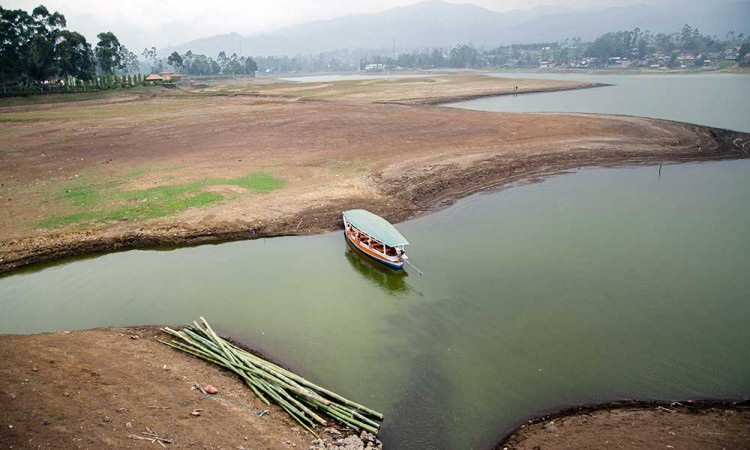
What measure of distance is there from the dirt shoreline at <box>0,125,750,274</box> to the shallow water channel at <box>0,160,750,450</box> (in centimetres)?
84

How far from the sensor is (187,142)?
4119 centimetres

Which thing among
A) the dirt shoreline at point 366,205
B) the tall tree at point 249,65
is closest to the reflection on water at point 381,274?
the dirt shoreline at point 366,205

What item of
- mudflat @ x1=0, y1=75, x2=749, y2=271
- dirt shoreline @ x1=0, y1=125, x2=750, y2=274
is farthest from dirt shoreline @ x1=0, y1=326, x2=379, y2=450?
mudflat @ x1=0, y1=75, x2=749, y2=271

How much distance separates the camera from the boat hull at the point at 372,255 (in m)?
19.7

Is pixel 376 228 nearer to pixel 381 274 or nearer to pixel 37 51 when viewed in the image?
pixel 381 274

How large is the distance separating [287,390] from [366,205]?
15691 mm

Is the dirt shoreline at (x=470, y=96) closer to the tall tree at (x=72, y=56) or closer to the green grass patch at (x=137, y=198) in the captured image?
the green grass patch at (x=137, y=198)

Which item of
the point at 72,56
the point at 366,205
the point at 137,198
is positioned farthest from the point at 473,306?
the point at 72,56

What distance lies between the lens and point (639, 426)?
11.2 m

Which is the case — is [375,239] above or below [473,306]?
above

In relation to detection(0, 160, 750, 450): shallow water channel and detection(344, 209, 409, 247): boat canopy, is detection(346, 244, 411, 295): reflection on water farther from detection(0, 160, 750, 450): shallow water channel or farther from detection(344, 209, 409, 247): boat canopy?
detection(344, 209, 409, 247): boat canopy

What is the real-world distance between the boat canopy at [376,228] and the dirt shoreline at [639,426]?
30.5 feet

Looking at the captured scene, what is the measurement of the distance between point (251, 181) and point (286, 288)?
13.4m

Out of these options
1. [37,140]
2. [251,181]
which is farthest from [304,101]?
[251,181]
